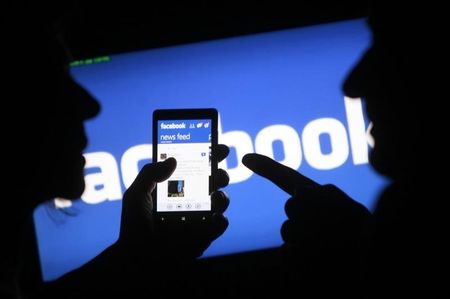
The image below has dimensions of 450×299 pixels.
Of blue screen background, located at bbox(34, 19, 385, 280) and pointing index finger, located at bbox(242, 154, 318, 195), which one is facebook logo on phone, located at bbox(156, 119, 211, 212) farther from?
blue screen background, located at bbox(34, 19, 385, 280)

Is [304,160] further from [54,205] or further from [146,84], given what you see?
[54,205]

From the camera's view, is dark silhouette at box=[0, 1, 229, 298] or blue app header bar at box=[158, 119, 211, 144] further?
blue app header bar at box=[158, 119, 211, 144]

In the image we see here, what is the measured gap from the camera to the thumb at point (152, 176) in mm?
1032

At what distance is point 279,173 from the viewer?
3.09 feet

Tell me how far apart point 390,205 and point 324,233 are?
149mm

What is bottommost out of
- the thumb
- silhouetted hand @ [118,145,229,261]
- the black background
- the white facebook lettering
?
silhouetted hand @ [118,145,229,261]

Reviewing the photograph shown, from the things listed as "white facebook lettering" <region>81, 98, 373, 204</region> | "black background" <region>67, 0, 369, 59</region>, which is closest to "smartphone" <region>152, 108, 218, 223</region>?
"white facebook lettering" <region>81, 98, 373, 204</region>

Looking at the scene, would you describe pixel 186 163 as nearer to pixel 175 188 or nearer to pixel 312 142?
pixel 175 188

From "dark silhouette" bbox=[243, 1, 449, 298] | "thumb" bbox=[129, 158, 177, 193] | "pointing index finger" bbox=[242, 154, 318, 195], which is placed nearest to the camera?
"dark silhouette" bbox=[243, 1, 449, 298]

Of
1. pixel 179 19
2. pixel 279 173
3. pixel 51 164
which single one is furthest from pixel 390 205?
pixel 179 19

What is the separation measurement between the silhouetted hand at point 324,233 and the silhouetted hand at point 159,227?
25 cm

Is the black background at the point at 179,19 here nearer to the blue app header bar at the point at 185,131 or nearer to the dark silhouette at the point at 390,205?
the blue app header bar at the point at 185,131

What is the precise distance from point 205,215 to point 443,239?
1.93 ft

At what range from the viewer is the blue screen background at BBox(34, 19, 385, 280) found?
1.36 meters
